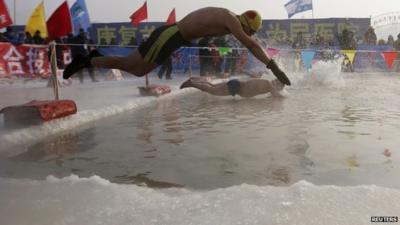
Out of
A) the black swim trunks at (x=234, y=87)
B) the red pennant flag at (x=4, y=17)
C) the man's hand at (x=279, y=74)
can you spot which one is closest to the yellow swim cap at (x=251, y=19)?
the man's hand at (x=279, y=74)

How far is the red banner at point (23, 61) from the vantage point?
8.80m

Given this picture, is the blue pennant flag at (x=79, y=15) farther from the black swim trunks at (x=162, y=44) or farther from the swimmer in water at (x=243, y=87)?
the black swim trunks at (x=162, y=44)

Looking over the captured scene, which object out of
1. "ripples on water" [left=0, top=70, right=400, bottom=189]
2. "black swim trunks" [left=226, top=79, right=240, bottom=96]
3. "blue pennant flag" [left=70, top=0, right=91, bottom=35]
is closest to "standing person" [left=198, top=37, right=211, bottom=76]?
"blue pennant flag" [left=70, top=0, right=91, bottom=35]

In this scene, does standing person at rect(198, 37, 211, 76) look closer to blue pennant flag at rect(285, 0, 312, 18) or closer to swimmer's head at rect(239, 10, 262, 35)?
swimmer's head at rect(239, 10, 262, 35)

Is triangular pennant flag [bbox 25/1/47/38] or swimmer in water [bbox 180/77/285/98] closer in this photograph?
swimmer in water [bbox 180/77/285/98]

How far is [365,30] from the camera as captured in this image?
955 inches

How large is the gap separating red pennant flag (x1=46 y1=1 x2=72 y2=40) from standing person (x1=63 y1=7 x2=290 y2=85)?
5.77 m

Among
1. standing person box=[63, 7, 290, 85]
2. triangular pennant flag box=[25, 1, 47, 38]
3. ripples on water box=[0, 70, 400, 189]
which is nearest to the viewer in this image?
ripples on water box=[0, 70, 400, 189]

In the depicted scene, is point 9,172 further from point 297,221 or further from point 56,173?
point 297,221

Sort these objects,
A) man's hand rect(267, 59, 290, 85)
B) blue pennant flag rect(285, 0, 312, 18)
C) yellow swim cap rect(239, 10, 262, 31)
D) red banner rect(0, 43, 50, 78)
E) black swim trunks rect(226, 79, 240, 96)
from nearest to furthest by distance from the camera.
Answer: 1. man's hand rect(267, 59, 290, 85)
2. yellow swim cap rect(239, 10, 262, 31)
3. red banner rect(0, 43, 50, 78)
4. black swim trunks rect(226, 79, 240, 96)
5. blue pennant flag rect(285, 0, 312, 18)

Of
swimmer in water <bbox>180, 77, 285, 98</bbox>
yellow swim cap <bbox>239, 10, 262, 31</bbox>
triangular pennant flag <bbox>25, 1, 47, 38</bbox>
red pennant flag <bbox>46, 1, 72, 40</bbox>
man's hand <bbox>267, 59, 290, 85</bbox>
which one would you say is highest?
triangular pennant flag <bbox>25, 1, 47, 38</bbox>

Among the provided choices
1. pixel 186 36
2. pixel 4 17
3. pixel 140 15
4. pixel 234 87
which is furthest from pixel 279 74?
pixel 140 15

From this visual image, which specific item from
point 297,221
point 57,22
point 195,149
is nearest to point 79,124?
point 195,149

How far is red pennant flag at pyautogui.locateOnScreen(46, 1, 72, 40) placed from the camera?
10.5 m
